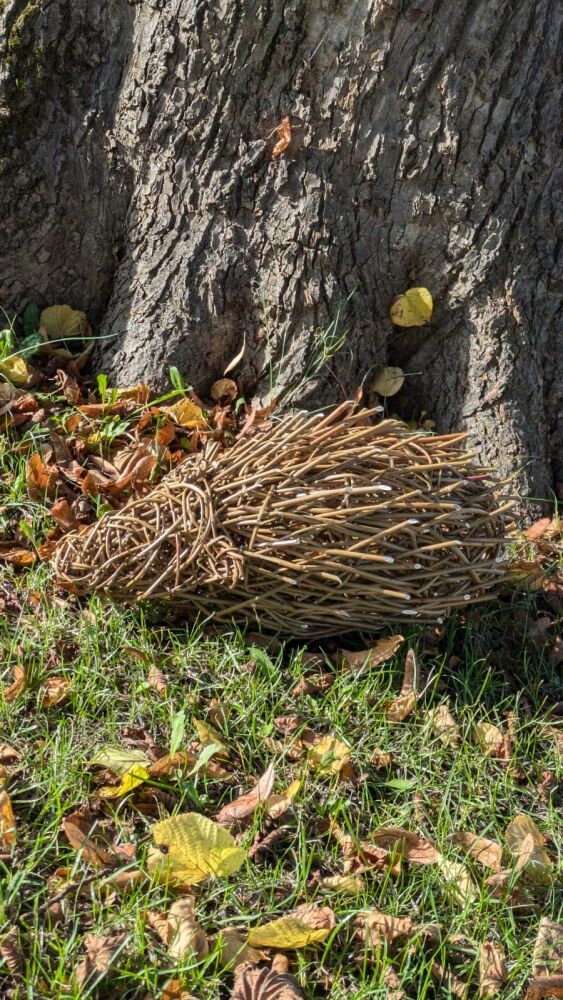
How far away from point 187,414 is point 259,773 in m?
1.35

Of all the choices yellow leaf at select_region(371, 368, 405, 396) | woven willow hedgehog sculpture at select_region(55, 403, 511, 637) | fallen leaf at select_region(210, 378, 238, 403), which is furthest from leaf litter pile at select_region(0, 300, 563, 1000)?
yellow leaf at select_region(371, 368, 405, 396)

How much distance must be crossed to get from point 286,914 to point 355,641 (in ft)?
3.04

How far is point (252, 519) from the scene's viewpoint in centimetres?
262

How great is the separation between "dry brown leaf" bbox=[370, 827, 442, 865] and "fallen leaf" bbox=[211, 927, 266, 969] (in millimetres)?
416

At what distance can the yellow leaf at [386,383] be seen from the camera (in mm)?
3492

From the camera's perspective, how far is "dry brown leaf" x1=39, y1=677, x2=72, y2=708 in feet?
8.12

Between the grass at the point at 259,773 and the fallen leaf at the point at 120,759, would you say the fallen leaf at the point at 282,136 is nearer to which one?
the grass at the point at 259,773

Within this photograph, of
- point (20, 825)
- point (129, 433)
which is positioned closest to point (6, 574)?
point (129, 433)

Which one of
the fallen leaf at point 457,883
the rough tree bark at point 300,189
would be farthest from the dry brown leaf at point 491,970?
the rough tree bark at point 300,189

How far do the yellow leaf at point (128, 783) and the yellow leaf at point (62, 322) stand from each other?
5.97 feet

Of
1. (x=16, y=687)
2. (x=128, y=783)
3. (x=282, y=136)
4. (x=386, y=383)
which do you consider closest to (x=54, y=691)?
(x=16, y=687)

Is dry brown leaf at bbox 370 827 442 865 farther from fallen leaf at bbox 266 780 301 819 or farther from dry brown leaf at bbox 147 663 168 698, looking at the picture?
dry brown leaf at bbox 147 663 168 698

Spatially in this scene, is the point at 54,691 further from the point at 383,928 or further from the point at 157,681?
the point at 383,928

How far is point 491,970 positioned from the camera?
6.81 ft
